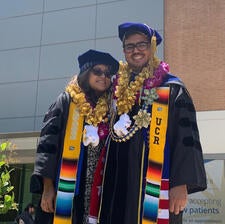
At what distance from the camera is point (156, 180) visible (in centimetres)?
312

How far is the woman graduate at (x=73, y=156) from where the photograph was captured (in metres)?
3.29

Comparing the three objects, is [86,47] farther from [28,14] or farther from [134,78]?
[134,78]

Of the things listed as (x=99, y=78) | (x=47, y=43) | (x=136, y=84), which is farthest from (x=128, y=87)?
(x=47, y=43)

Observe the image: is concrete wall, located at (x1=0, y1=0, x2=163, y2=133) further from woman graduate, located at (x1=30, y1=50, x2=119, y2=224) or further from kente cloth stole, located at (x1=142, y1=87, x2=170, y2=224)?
kente cloth stole, located at (x1=142, y1=87, x2=170, y2=224)

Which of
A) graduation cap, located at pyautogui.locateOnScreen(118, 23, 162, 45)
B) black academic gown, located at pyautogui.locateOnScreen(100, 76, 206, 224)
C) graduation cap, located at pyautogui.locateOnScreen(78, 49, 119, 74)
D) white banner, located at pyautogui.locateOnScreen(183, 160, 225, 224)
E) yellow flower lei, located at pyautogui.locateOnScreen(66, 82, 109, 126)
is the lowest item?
white banner, located at pyautogui.locateOnScreen(183, 160, 225, 224)

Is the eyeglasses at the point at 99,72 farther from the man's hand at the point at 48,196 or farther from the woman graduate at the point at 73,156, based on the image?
the man's hand at the point at 48,196

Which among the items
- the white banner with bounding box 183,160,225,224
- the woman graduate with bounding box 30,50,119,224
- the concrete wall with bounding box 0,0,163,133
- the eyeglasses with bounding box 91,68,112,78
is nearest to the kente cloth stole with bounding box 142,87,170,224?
the woman graduate with bounding box 30,50,119,224

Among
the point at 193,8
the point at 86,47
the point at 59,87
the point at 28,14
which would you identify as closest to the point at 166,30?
the point at 193,8

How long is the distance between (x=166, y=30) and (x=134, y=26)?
961 centimetres

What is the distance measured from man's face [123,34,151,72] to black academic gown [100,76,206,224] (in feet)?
1.24

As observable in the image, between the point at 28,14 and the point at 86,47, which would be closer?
the point at 86,47

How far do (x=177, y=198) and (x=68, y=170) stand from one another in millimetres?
808

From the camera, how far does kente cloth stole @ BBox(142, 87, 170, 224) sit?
3.08 m

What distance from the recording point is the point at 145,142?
10.7ft
